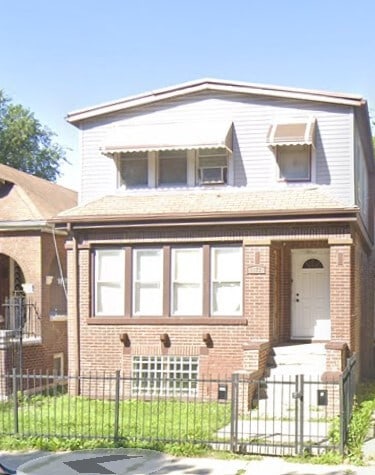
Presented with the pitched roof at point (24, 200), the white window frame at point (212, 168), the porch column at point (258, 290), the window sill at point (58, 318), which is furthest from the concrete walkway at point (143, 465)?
the pitched roof at point (24, 200)

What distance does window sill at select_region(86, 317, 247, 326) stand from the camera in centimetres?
1659

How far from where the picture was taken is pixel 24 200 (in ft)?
69.2

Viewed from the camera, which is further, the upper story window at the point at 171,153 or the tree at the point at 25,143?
the tree at the point at 25,143

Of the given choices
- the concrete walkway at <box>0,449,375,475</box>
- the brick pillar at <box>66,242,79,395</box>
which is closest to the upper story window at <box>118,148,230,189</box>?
the brick pillar at <box>66,242,79,395</box>

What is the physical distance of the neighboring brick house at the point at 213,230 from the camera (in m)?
16.5

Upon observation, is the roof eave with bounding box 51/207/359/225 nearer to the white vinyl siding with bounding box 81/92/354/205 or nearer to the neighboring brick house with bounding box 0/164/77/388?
the white vinyl siding with bounding box 81/92/354/205

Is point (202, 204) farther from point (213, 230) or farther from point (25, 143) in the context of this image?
point (25, 143)

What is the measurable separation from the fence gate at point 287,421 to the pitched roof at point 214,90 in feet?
21.8

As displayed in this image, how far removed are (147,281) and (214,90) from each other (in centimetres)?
496

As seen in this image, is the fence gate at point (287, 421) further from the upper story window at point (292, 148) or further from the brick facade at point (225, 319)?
the upper story window at point (292, 148)

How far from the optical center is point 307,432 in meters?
12.5

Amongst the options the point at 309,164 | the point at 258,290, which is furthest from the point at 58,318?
the point at 309,164

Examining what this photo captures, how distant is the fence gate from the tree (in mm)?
32222

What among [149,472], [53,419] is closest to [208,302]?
[53,419]
